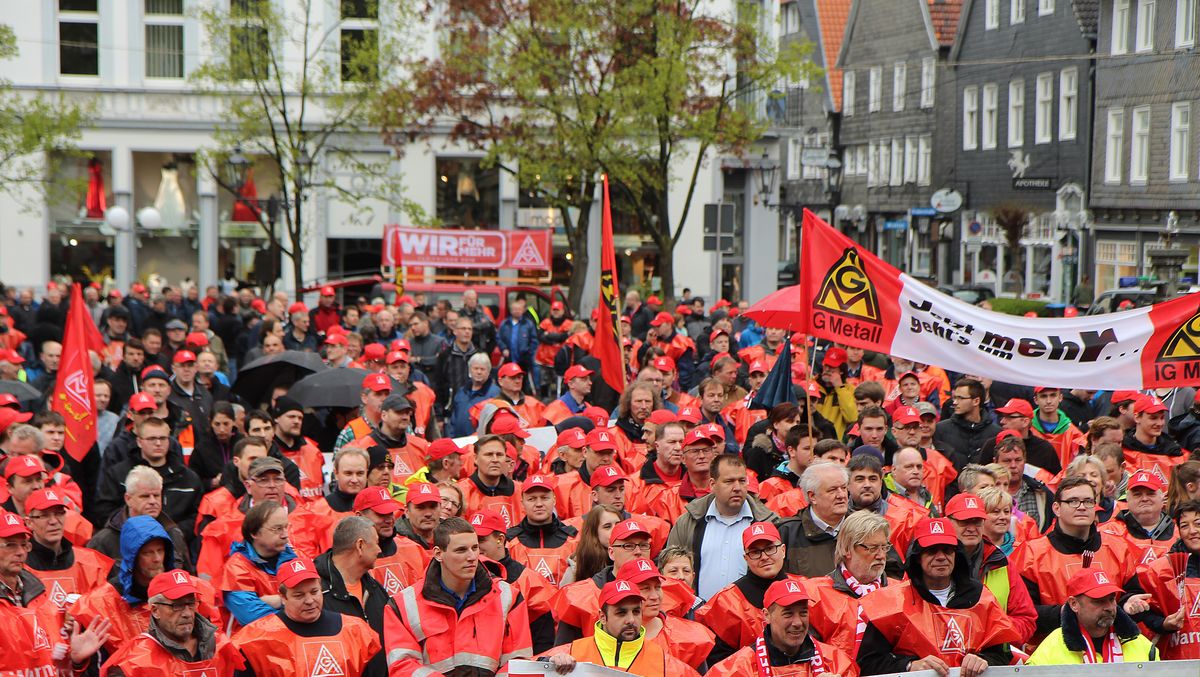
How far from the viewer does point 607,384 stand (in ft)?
45.3

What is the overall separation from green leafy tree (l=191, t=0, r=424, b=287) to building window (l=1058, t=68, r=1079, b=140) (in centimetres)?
1586

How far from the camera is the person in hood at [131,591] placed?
7055mm

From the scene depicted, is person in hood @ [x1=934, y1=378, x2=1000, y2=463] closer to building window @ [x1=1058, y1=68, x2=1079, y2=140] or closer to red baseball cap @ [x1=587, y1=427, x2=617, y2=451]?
red baseball cap @ [x1=587, y1=427, x2=617, y2=451]

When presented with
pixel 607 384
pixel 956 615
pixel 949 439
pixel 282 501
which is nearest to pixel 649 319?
pixel 607 384

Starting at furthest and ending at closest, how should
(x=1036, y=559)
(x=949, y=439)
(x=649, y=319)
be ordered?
(x=649, y=319)
(x=949, y=439)
(x=1036, y=559)

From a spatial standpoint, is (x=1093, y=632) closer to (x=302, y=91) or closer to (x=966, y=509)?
(x=966, y=509)

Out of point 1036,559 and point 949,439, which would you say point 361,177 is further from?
point 1036,559

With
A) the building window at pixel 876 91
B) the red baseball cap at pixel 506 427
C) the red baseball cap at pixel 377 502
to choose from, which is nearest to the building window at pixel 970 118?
the building window at pixel 876 91

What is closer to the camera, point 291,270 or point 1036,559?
point 1036,559

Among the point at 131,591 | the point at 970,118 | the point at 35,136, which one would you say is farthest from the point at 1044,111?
the point at 131,591

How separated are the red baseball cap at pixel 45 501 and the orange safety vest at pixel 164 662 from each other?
1292 millimetres

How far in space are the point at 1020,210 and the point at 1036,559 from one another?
33399 mm

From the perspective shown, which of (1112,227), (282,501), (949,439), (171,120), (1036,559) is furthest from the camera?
(171,120)

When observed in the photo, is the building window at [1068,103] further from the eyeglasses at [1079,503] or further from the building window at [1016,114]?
the eyeglasses at [1079,503]
